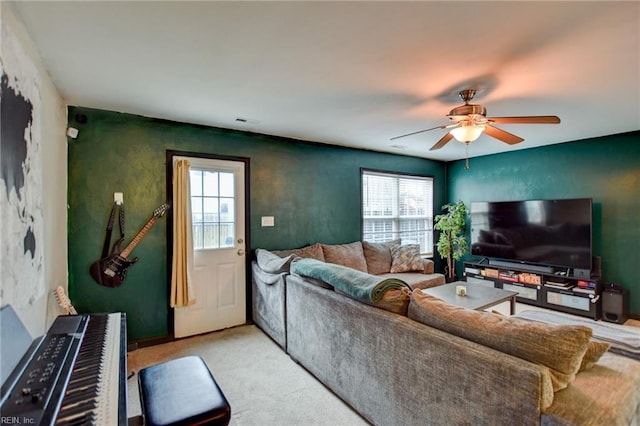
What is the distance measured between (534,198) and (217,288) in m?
4.71

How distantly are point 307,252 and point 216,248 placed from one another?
1.10 metres

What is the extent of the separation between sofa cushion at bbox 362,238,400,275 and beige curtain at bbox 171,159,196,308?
2384 mm

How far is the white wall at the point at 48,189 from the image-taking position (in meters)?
1.48

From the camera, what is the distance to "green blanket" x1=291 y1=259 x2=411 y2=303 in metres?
1.90

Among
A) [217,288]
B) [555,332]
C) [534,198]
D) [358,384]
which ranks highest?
[534,198]

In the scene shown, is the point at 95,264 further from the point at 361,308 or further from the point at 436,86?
the point at 436,86

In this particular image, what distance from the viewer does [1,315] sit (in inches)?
45.2

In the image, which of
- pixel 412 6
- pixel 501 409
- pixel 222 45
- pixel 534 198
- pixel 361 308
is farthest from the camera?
pixel 534 198

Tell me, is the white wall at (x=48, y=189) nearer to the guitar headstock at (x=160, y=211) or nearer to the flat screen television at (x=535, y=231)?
the guitar headstock at (x=160, y=211)

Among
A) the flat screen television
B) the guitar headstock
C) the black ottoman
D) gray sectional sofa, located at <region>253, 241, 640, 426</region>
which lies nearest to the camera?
gray sectional sofa, located at <region>253, 241, 640, 426</region>

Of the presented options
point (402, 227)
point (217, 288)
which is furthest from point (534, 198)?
point (217, 288)

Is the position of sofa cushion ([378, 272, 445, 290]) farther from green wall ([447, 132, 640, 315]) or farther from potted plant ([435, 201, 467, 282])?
green wall ([447, 132, 640, 315])

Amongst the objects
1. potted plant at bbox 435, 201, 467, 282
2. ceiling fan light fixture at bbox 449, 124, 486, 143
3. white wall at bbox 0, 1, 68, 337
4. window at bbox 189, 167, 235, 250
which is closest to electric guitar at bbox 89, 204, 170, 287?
white wall at bbox 0, 1, 68, 337

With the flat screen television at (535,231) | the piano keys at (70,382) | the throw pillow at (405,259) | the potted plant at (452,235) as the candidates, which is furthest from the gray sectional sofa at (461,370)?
the potted plant at (452,235)
